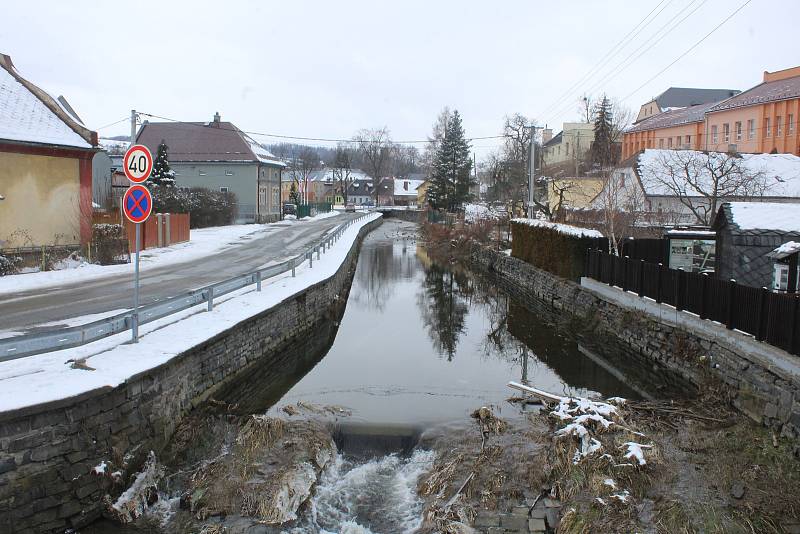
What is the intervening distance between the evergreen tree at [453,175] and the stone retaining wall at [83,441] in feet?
165

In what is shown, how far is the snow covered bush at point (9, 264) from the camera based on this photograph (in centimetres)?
1886

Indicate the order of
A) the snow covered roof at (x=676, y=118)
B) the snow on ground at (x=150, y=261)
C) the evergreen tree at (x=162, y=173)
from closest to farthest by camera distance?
1. the snow on ground at (x=150, y=261)
2. the evergreen tree at (x=162, y=173)
3. the snow covered roof at (x=676, y=118)

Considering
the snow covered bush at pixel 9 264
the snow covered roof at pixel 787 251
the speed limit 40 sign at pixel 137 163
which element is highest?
the speed limit 40 sign at pixel 137 163

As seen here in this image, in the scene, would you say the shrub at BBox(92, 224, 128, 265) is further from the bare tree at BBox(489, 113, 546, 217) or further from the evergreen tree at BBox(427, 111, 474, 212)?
the evergreen tree at BBox(427, 111, 474, 212)

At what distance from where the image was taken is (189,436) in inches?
399

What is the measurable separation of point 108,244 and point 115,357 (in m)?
14.4

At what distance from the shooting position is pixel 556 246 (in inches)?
977

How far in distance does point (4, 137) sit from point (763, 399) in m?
21.0

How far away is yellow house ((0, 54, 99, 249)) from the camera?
66.2 feet

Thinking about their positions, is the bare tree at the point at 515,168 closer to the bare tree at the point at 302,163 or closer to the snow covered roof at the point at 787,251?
the snow covered roof at the point at 787,251

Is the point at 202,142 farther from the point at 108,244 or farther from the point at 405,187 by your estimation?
the point at 405,187

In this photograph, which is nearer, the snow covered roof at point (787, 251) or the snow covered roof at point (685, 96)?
the snow covered roof at point (787, 251)

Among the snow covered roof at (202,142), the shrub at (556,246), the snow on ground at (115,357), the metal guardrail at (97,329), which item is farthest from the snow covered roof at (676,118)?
the metal guardrail at (97,329)

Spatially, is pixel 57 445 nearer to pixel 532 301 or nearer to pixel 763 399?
pixel 763 399
